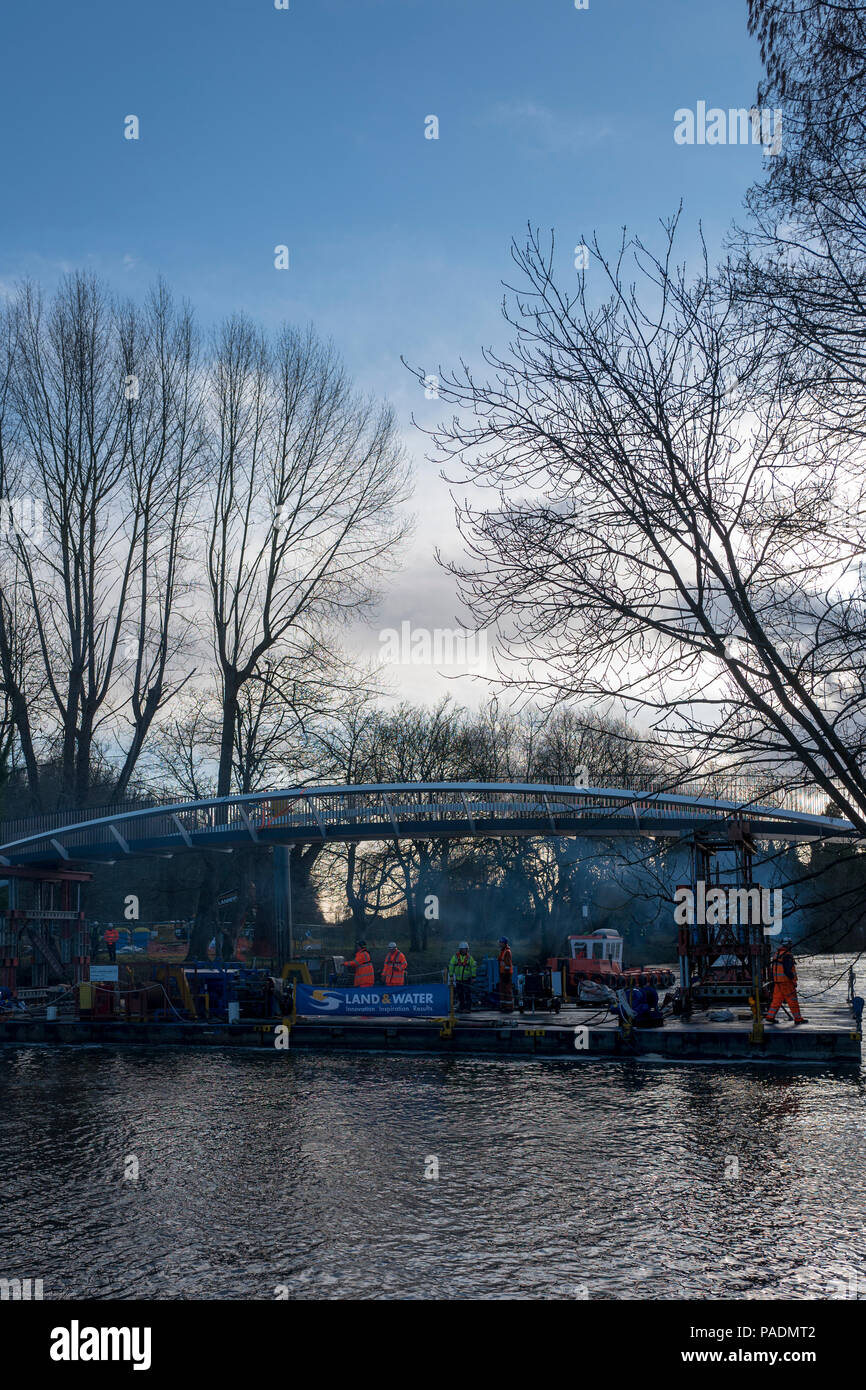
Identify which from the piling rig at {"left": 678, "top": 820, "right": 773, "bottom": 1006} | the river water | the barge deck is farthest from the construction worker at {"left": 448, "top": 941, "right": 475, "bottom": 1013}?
the river water

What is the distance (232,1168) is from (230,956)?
36171 millimetres

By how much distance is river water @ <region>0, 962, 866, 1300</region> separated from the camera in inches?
318

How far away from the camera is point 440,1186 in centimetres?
1073

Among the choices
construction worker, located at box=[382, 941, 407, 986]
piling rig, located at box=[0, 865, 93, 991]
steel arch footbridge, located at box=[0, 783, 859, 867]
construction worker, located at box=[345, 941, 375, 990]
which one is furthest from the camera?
steel arch footbridge, located at box=[0, 783, 859, 867]

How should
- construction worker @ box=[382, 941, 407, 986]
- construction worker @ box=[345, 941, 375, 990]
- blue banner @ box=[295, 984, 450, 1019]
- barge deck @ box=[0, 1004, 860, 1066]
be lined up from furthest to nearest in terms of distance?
construction worker @ box=[382, 941, 407, 986] → construction worker @ box=[345, 941, 375, 990] → blue banner @ box=[295, 984, 450, 1019] → barge deck @ box=[0, 1004, 860, 1066]

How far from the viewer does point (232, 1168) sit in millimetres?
11617

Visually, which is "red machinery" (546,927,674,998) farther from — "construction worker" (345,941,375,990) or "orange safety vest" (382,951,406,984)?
"construction worker" (345,941,375,990)

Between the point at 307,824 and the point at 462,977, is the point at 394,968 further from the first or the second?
the point at 307,824

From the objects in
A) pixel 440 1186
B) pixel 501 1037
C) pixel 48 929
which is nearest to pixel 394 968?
pixel 501 1037

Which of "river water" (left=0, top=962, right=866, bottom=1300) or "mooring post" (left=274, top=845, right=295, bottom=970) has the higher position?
"mooring post" (left=274, top=845, right=295, bottom=970)

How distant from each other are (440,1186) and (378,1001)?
485 inches

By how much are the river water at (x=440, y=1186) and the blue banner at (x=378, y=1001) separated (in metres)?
4.26

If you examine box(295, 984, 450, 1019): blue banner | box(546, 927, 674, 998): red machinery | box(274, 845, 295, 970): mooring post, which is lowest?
box(546, 927, 674, 998): red machinery

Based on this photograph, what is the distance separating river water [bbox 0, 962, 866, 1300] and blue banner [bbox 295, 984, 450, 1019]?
426 cm
